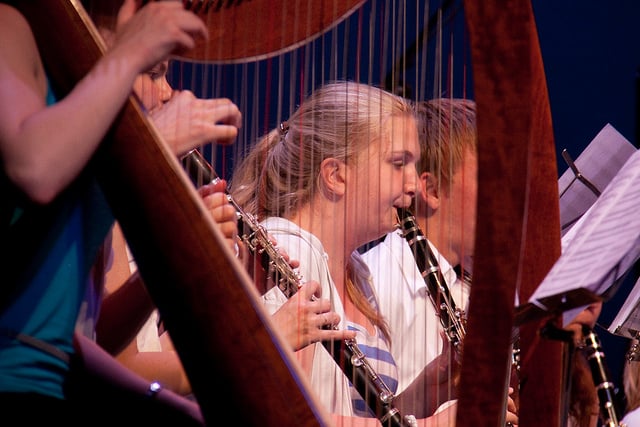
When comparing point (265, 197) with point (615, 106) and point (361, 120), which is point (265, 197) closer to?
point (361, 120)

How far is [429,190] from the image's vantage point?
221cm

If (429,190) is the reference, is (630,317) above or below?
below

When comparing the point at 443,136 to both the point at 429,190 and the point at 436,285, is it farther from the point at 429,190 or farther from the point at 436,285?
the point at 436,285

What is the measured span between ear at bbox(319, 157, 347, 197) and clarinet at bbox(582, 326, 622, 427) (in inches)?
27.4

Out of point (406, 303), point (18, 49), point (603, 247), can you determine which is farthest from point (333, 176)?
point (18, 49)

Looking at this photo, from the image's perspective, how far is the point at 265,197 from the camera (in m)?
2.05

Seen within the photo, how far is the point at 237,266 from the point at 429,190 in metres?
1.40

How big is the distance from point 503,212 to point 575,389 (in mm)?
1088

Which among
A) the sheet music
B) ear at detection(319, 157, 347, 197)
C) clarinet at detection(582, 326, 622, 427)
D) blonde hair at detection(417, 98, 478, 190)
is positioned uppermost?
blonde hair at detection(417, 98, 478, 190)

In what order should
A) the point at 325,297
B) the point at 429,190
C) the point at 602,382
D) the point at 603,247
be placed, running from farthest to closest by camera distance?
the point at 429,190, the point at 325,297, the point at 602,382, the point at 603,247

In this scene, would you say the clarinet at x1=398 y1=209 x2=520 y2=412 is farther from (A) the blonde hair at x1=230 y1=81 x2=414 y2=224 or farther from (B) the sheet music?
(B) the sheet music

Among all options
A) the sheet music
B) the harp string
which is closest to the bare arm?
the harp string

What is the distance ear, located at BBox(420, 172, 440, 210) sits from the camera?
2.09 m

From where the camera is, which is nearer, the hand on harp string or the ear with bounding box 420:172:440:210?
the hand on harp string
